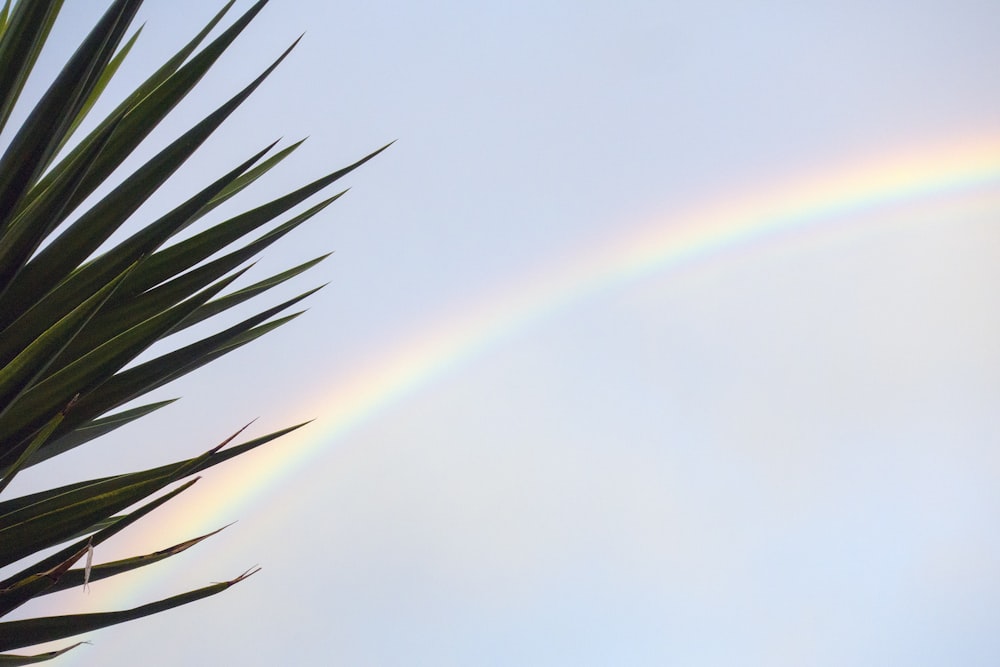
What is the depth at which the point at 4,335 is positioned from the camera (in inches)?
37.9

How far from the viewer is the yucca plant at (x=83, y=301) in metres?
0.84

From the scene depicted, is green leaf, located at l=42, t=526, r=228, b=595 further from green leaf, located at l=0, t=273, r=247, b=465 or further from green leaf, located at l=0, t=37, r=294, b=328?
green leaf, located at l=0, t=37, r=294, b=328

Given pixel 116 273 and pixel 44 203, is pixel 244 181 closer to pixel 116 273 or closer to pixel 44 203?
pixel 116 273

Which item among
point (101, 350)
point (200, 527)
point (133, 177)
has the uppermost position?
point (200, 527)

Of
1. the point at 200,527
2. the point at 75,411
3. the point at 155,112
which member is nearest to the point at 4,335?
the point at 75,411

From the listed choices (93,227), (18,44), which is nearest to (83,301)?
(93,227)

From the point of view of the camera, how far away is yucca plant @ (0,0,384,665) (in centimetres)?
84

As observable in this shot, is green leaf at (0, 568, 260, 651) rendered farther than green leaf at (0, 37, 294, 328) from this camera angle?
No

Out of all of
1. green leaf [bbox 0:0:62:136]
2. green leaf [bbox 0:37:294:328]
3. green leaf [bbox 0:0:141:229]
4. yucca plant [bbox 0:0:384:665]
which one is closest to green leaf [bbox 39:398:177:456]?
yucca plant [bbox 0:0:384:665]

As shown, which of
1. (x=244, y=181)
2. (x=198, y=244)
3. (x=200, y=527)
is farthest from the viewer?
(x=200, y=527)

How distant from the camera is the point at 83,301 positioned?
3.24ft

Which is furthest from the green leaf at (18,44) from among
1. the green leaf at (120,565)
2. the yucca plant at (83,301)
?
the green leaf at (120,565)

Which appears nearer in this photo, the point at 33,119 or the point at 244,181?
the point at 33,119

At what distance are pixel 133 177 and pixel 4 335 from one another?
246mm
